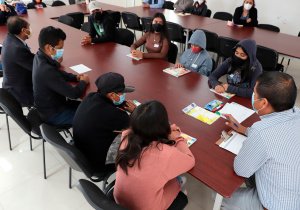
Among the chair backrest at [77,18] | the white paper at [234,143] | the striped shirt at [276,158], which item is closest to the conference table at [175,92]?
the white paper at [234,143]

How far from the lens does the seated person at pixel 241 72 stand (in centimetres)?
237

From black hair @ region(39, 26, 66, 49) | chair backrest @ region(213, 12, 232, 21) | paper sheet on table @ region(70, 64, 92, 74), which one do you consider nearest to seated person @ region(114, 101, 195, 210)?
black hair @ region(39, 26, 66, 49)

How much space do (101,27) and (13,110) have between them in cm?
218

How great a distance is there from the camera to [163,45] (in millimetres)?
3363

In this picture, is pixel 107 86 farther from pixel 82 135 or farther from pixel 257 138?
pixel 257 138

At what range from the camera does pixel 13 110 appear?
2119 millimetres

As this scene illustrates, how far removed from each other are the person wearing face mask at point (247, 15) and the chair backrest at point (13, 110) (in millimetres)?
4285

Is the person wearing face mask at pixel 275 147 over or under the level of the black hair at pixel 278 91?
under

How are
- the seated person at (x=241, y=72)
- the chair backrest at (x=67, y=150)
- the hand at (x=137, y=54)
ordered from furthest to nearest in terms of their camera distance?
the hand at (x=137, y=54) → the seated person at (x=241, y=72) → the chair backrest at (x=67, y=150)

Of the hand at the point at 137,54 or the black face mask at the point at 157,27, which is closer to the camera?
the hand at the point at 137,54

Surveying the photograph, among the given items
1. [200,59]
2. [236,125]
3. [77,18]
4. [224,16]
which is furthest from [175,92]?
[224,16]

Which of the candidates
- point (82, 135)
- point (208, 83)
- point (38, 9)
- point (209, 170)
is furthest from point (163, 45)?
point (38, 9)

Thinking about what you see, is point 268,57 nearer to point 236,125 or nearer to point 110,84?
point 236,125

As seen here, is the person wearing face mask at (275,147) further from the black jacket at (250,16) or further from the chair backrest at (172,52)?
the black jacket at (250,16)
